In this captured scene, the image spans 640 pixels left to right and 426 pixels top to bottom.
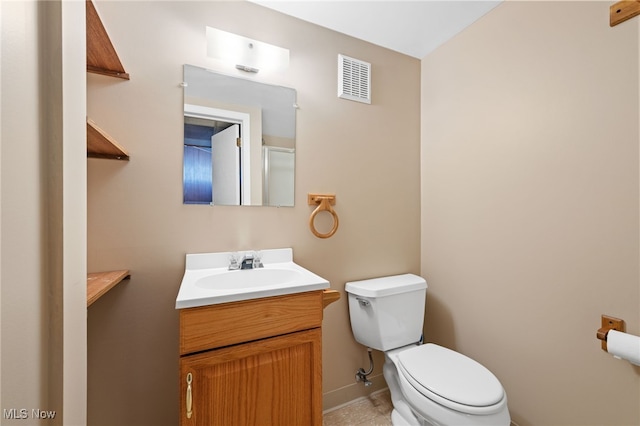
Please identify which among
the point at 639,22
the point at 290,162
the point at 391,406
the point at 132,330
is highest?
the point at 639,22

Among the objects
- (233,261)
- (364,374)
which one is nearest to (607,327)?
(364,374)

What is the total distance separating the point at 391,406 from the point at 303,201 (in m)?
1.39

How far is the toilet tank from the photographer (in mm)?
1513

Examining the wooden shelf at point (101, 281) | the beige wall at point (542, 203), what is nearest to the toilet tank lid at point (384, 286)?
the beige wall at point (542, 203)

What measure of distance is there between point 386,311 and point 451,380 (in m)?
0.44

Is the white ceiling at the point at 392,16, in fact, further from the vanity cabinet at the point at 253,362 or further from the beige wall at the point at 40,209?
the vanity cabinet at the point at 253,362

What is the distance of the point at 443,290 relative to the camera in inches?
70.4

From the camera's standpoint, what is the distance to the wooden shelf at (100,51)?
897 millimetres

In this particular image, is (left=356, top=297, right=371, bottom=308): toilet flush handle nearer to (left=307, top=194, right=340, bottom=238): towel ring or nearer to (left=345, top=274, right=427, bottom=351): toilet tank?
(left=345, top=274, right=427, bottom=351): toilet tank

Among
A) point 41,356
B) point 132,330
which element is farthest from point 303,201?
point 41,356

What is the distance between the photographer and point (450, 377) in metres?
1.19

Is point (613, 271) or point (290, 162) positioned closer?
point (613, 271)

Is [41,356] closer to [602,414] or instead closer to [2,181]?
[2,181]

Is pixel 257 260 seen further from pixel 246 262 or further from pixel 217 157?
pixel 217 157
